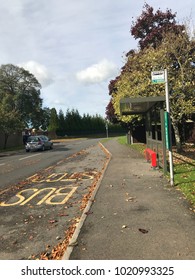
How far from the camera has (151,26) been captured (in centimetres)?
2392

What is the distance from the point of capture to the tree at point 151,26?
898 inches

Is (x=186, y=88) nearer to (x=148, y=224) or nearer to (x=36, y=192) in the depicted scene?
(x=36, y=192)

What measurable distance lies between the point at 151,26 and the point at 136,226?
2103 centimetres

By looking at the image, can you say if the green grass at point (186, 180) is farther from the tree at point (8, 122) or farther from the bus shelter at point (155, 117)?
the tree at point (8, 122)

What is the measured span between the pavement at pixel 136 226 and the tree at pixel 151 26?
1615 centimetres

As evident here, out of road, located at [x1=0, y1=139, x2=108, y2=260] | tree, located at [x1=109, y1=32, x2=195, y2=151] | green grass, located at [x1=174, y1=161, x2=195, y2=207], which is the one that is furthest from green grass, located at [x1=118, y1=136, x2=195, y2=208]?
tree, located at [x1=109, y1=32, x2=195, y2=151]

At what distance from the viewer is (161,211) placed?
667cm

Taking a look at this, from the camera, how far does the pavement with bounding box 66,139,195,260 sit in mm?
4562

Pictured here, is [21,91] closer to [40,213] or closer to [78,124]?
[78,124]

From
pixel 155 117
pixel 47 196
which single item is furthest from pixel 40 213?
pixel 155 117

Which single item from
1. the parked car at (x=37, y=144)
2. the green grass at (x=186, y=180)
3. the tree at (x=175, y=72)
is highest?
the tree at (x=175, y=72)

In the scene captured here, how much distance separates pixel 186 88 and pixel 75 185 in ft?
33.9

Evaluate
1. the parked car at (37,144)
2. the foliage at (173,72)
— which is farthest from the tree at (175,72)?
the parked car at (37,144)
